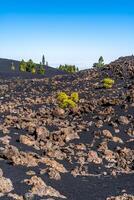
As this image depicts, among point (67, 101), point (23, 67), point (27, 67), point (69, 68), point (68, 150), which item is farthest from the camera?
point (69, 68)

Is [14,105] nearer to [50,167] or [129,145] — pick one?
[129,145]

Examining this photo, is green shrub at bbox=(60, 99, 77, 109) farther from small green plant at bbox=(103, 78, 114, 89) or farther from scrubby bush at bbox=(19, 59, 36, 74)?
scrubby bush at bbox=(19, 59, 36, 74)

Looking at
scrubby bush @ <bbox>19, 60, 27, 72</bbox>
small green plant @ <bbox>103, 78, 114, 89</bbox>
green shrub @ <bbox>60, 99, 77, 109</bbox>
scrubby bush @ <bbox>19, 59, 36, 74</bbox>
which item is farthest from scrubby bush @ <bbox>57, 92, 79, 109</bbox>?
scrubby bush @ <bbox>19, 60, 27, 72</bbox>

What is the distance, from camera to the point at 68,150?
30109 mm

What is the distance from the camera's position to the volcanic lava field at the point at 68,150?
2241 centimetres

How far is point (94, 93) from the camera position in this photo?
5747 centimetres

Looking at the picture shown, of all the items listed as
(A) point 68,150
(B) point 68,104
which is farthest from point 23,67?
(A) point 68,150

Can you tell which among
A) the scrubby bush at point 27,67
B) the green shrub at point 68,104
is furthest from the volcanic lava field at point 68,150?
the scrubby bush at point 27,67

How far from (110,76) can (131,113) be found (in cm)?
2893

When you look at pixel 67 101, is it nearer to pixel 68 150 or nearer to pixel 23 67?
pixel 68 150

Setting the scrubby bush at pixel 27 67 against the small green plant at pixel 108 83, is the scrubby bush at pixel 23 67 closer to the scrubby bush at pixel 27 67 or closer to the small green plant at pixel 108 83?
the scrubby bush at pixel 27 67

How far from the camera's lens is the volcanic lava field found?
2241 cm

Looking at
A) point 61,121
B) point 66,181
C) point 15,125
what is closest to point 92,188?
point 66,181

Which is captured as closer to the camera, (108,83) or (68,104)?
(68,104)
